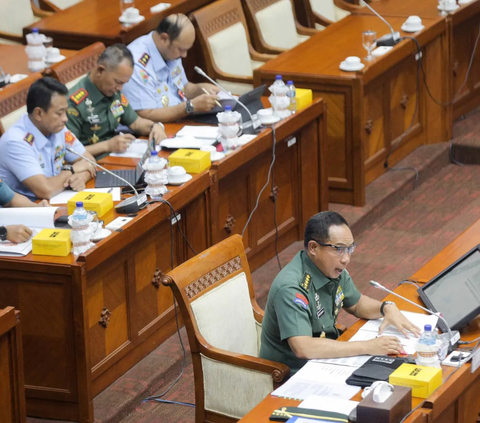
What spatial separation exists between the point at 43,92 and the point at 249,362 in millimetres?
1632

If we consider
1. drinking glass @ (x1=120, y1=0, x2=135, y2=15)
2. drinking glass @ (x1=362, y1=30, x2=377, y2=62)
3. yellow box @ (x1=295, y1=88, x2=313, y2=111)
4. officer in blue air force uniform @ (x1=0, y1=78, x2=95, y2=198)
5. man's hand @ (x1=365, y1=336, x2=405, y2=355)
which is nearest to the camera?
man's hand @ (x1=365, y1=336, x2=405, y2=355)

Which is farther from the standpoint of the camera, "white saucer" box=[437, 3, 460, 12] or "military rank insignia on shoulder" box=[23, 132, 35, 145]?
"white saucer" box=[437, 3, 460, 12]

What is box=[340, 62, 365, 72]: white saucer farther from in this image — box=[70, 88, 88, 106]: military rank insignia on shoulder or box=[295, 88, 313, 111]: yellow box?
box=[70, 88, 88, 106]: military rank insignia on shoulder

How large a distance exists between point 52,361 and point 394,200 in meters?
2.92

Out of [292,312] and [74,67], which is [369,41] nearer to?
[74,67]

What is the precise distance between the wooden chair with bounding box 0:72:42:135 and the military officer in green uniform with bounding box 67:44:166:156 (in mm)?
277

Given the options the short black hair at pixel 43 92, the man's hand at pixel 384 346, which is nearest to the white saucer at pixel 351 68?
the short black hair at pixel 43 92

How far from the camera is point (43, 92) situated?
4.37 meters

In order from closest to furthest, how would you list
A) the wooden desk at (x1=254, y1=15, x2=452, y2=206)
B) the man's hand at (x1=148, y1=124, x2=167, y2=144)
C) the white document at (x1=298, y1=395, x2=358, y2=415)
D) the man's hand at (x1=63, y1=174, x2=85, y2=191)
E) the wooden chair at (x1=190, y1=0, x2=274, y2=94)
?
the white document at (x1=298, y1=395, x2=358, y2=415) < the man's hand at (x1=63, y1=174, x2=85, y2=191) < the man's hand at (x1=148, y1=124, x2=167, y2=144) < the wooden desk at (x1=254, y1=15, x2=452, y2=206) < the wooden chair at (x1=190, y1=0, x2=274, y2=94)

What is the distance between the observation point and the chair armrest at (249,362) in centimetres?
335

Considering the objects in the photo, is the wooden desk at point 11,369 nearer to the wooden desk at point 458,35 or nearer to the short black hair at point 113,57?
the short black hair at point 113,57

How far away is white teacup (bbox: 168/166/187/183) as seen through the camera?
463cm

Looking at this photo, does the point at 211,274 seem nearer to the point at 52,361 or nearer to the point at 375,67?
the point at 52,361

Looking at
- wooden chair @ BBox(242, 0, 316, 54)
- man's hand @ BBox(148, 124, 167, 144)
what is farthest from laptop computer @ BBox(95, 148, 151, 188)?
wooden chair @ BBox(242, 0, 316, 54)
